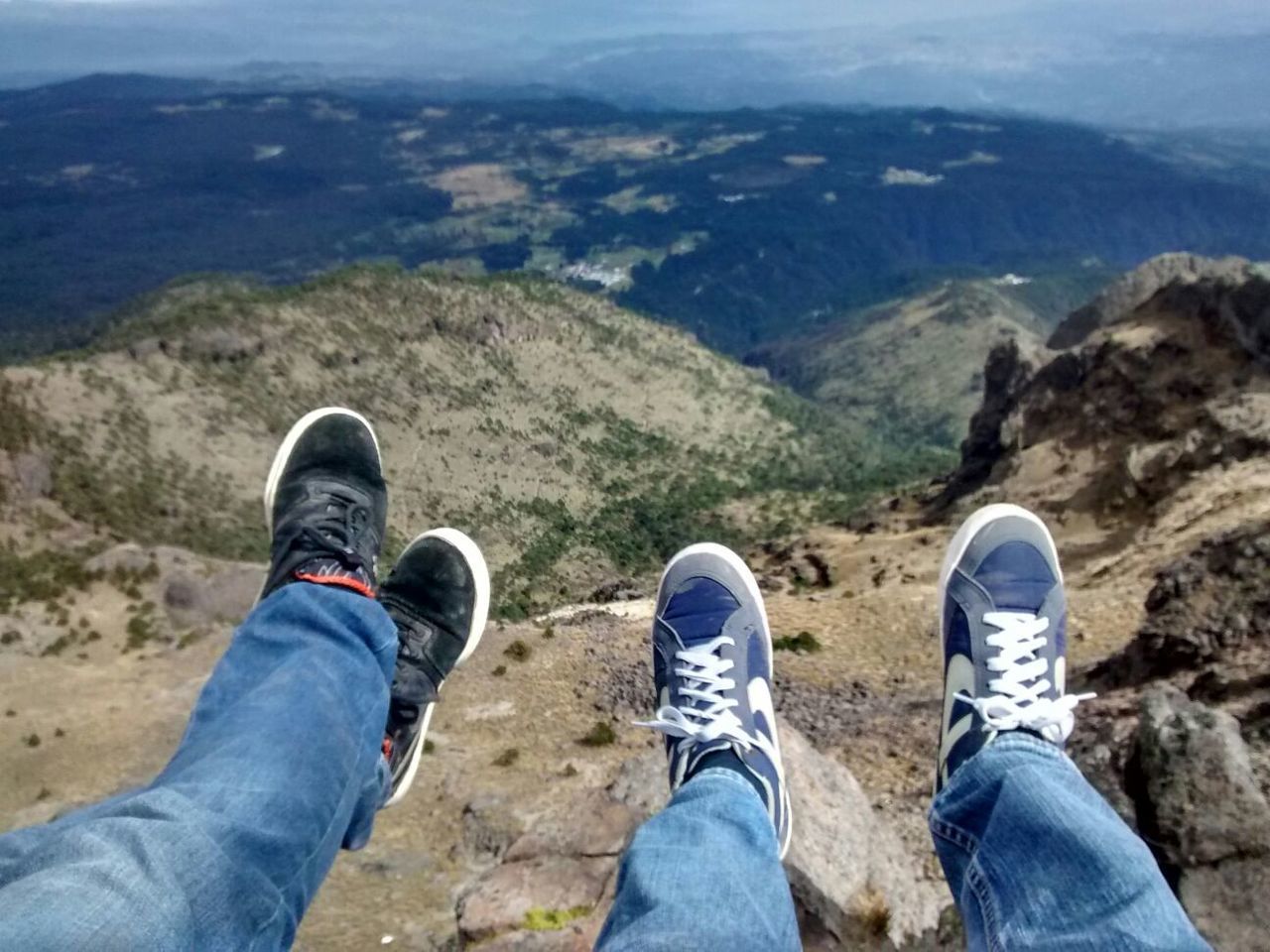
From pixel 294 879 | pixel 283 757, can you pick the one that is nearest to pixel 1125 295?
pixel 283 757

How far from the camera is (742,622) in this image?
6426 millimetres

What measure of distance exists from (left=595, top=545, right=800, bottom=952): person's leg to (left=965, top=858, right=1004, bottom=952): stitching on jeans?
74 centimetres

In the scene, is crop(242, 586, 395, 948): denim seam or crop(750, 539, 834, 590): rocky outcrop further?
crop(750, 539, 834, 590): rocky outcrop

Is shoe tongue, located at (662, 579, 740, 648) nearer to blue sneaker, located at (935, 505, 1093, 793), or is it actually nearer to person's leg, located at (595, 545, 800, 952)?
person's leg, located at (595, 545, 800, 952)

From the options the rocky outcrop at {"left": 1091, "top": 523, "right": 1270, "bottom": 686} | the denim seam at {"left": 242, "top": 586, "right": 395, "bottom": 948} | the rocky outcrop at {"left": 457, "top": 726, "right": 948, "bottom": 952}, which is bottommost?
the rocky outcrop at {"left": 457, "top": 726, "right": 948, "bottom": 952}

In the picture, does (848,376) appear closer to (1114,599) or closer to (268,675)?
(1114,599)

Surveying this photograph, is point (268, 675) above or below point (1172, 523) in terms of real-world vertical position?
above

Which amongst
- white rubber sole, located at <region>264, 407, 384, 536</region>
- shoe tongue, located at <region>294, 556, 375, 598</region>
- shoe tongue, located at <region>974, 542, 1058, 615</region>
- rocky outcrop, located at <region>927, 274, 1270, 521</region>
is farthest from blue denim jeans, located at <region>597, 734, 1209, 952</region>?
rocky outcrop, located at <region>927, 274, 1270, 521</region>

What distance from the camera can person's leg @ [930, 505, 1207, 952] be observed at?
3576 mm

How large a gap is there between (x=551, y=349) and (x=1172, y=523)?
63716 mm

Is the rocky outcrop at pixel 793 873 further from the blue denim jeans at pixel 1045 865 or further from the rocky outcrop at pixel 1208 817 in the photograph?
the blue denim jeans at pixel 1045 865

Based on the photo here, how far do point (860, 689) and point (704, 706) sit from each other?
761 cm

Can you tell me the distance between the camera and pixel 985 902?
3932 millimetres

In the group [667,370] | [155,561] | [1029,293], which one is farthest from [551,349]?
[1029,293]
